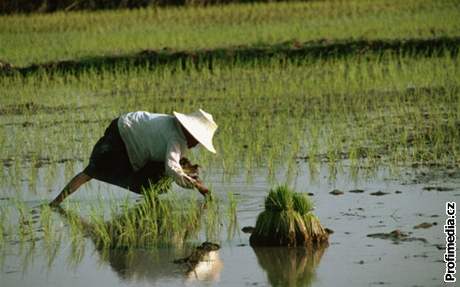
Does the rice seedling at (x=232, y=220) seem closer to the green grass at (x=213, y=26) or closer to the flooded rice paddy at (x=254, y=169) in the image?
the flooded rice paddy at (x=254, y=169)

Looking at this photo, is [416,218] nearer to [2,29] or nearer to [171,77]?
[171,77]

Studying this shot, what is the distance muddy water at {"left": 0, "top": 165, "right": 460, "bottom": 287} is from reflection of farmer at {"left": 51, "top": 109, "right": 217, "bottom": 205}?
1.61 ft

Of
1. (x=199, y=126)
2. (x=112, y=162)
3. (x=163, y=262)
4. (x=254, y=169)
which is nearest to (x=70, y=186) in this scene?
(x=112, y=162)

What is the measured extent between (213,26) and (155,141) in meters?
10.4

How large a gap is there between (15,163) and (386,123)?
120 inches

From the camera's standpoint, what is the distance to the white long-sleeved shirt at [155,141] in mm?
6445

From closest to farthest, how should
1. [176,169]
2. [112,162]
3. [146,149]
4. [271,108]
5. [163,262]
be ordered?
[163,262], [176,169], [146,149], [112,162], [271,108]

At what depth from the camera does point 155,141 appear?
670 centimetres

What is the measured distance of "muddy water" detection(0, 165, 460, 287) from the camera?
530 cm

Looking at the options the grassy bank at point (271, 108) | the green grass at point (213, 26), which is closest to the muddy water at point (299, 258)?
the grassy bank at point (271, 108)

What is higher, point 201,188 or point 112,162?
point 112,162

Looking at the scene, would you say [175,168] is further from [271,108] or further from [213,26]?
[213,26]

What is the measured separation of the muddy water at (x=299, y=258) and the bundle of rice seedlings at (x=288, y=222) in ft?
0.22

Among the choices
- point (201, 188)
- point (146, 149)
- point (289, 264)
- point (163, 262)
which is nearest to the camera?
point (289, 264)
